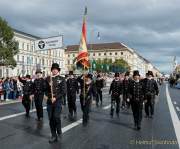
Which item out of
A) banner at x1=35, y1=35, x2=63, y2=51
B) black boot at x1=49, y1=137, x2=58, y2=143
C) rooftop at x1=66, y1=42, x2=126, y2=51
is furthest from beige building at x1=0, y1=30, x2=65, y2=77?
black boot at x1=49, y1=137, x2=58, y2=143

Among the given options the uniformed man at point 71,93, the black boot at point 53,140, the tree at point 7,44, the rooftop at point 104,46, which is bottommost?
the black boot at point 53,140

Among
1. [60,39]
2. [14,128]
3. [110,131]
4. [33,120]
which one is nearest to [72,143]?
[110,131]

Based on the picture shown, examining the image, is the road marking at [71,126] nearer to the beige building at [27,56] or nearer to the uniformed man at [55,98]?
the uniformed man at [55,98]

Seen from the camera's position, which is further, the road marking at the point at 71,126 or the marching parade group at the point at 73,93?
the road marking at the point at 71,126

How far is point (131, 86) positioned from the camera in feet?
40.5

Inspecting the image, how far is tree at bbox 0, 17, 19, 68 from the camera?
72.8m

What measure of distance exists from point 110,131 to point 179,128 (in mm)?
2269

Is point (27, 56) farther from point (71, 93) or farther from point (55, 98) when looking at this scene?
point (55, 98)

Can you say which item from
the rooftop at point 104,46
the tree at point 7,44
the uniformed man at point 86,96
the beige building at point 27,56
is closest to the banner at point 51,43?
the uniformed man at point 86,96

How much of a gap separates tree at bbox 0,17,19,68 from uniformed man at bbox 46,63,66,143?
211 feet

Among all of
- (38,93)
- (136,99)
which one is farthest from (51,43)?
(136,99)

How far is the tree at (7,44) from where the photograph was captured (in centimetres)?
7276

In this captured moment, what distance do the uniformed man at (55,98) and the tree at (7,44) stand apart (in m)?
64.3

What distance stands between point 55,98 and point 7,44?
2629 inches
